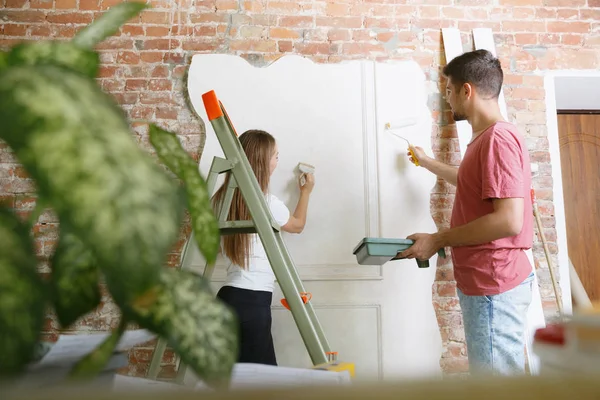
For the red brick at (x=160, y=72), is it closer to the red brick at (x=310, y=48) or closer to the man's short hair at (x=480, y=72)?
the red brick at (x=310, y=48)

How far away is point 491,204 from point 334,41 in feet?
4.61

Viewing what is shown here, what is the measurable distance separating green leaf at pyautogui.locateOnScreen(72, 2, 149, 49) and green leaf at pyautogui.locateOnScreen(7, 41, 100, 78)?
7 centimetres

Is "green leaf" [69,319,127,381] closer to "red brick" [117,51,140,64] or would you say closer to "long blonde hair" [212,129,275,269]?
"long blonde hair" [212,129,275,269]

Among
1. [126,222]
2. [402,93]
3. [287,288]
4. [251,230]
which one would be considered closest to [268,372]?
[126,222]

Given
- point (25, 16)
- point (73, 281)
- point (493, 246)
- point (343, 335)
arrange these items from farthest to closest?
1. point (25, 16)
2. point (343, 335)
3. point (493, 246)
4. point (73, 281)

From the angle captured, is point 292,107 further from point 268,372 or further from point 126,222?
point 126,222

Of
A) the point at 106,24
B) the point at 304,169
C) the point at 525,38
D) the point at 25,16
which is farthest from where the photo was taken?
the point at 525,38

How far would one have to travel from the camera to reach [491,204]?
6.55 feet

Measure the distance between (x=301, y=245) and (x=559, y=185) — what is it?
59.9 inches

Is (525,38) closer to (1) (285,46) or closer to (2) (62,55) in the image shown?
(1) (285,46)

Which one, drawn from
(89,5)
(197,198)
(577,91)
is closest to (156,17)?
(89,5)

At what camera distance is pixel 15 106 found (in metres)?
0.20

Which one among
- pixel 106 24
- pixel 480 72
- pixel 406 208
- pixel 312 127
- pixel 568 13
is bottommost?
pixel 106 24

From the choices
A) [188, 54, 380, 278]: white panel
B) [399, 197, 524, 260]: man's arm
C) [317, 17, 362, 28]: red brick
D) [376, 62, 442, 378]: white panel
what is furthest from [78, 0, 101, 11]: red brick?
[399, 197, 524, 260]: man's arm
